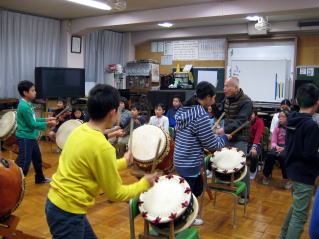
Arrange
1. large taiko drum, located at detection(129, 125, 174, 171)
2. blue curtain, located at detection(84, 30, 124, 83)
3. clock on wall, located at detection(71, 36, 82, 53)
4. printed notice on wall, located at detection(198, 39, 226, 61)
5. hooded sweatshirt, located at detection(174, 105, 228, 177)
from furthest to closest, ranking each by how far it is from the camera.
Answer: blue curtain, located at detection(84, 30, 124, 83) < printed notice on wall, located at detection(198, 39, 226, 61) < clock on wall, located at detection(71, 36, 82, 53) < large taiko drum, located at detection(129, 125, 174, 171) < hooded sweatshirt, located at detection(174, 105, 228, 177)

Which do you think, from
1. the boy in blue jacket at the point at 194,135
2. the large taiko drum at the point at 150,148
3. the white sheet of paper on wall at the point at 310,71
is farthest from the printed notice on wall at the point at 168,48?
the boy in blue jacket at the point at 194,135

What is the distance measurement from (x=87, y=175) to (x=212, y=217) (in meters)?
2.13

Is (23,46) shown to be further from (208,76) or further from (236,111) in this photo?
(236,111)

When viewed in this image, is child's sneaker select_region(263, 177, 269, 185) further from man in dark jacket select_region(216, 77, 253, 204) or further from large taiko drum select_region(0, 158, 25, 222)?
large taiko drum select_region(0, 158, 25, 222)

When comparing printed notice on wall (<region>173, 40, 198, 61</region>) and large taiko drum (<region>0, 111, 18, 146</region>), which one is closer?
large taiko drum (<region>0, 111, 18, 146</region>)

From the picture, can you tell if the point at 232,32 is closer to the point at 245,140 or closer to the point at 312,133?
the point at 245,140

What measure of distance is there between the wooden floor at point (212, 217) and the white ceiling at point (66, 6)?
3.25 meters

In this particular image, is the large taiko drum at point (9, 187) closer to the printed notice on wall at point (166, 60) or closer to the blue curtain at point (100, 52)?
the blue curtain at point (100, 52)

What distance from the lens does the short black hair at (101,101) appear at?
145 centimetres

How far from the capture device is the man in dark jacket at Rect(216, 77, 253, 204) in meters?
3.20

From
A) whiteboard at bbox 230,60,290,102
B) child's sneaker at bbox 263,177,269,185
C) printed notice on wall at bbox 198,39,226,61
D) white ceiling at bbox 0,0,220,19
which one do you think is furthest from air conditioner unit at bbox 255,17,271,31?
child's sneaker at bbox 263,177,269,185

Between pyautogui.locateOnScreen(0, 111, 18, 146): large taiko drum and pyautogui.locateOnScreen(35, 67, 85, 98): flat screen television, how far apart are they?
2.19 m

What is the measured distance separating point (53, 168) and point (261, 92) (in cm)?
473

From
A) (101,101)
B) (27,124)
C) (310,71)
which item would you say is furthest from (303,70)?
(101,101)
